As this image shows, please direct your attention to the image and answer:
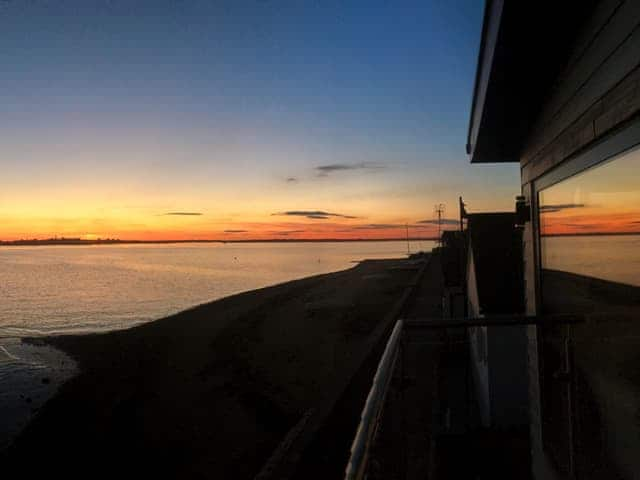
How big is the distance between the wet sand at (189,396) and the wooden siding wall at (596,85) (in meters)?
5.11

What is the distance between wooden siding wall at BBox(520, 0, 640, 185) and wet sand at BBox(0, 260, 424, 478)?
5.11 m

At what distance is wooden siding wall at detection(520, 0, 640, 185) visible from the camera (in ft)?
7.63

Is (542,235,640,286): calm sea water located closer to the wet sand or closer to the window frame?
the window frame

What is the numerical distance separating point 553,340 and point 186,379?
15.6 metres

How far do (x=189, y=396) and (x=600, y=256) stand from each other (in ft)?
48.4

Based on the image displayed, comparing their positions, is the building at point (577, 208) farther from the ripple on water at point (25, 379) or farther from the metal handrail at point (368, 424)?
the ripple on water at point (25, 379)

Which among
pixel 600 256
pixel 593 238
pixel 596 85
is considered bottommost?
pixel 600 256

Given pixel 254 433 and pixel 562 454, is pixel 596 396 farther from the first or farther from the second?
pixel 254 433

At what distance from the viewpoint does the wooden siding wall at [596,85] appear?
2.33m

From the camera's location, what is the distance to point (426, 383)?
1187cm

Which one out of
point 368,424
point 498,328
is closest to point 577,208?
point 368,424

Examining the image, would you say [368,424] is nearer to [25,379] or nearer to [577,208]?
[577,208]

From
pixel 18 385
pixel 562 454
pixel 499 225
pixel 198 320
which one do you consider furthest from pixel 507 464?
pixel 198 320

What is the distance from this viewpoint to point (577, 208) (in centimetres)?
343
